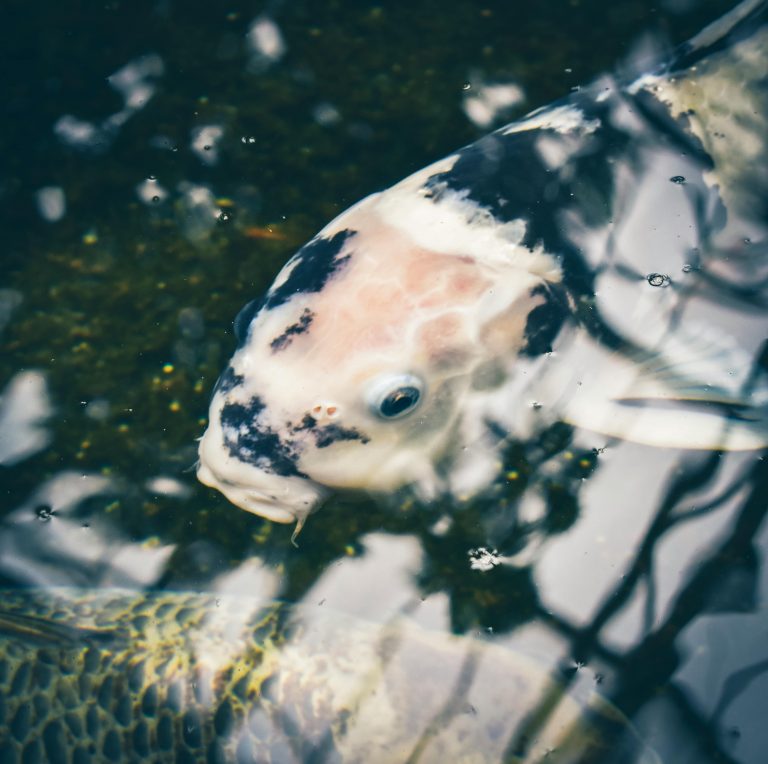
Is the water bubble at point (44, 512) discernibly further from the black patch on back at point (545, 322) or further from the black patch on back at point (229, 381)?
the black patch on back at point (545, 322)

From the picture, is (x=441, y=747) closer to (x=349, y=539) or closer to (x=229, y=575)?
(x=349, y=539)

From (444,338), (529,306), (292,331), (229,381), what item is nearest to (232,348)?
(229,381)

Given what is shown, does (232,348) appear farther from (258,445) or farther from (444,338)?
(444,338)

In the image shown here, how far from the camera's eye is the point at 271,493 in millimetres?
1926

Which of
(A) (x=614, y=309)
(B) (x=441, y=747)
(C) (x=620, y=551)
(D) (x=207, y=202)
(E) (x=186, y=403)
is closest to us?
(B) (x=441, y=747)

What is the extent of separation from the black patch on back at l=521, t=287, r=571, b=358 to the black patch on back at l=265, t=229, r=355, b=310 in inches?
22.4

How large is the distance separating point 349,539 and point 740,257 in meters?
1.57

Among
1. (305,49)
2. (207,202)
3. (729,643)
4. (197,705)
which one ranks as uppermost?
(305,49)

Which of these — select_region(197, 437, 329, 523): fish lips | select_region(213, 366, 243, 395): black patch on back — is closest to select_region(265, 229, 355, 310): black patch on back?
select_region(213, 366, 243, 395): black patch on back

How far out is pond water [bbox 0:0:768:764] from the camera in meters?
2.02

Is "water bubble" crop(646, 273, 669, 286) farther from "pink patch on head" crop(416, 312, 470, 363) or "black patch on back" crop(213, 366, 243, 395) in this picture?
"black patch on back" crop(213, 366, 243, 395)

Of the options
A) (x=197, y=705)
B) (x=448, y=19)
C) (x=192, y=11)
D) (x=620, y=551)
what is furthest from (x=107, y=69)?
(x=620, y=551)

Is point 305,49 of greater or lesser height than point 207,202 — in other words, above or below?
above

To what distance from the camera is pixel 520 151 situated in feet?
7.09
